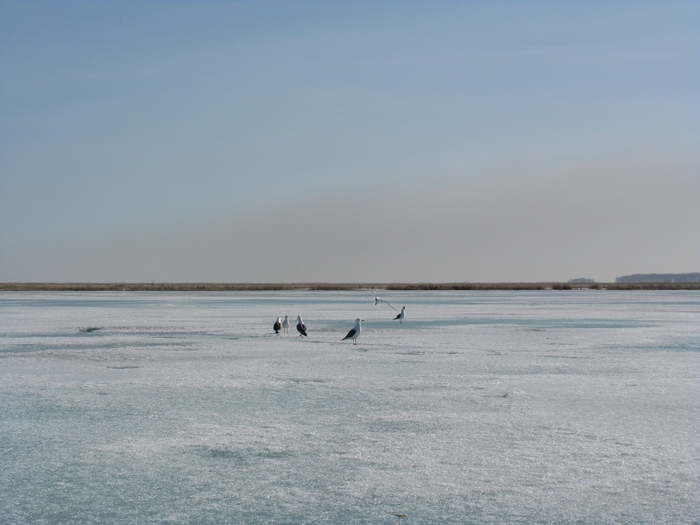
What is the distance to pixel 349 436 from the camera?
5.03 meters

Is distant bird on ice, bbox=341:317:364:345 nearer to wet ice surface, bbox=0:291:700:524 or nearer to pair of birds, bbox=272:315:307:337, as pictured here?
wet ice surface, bbox=0:291:700:524

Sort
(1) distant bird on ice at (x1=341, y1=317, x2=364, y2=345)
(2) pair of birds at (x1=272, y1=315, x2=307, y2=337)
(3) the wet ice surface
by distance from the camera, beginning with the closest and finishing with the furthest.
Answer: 1. (3) the wet ice surface
2. (1) distant bird on ice at (x1=341, y1=317, x2=364, y2=345)
3. (2) pair of birds at (x1=272, y1=315, x2=307, y2=337)

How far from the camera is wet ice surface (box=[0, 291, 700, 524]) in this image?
3.62 m

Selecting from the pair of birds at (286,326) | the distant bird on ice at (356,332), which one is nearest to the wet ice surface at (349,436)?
the distant bird on ice at (356,332)

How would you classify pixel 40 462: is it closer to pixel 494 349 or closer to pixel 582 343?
pixel 494 349

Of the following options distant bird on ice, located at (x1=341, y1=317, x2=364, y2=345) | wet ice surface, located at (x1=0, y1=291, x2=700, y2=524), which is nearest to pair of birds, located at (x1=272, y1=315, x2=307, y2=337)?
distant bird on ice, located at (x1=341, y1=317, x2=364, y2=345)

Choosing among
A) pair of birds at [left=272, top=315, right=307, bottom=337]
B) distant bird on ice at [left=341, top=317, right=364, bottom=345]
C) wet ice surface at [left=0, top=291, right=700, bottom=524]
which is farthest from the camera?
pair of birds at [left=272, top=315, right=307, bottom=337]

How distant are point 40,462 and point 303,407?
7.28ft

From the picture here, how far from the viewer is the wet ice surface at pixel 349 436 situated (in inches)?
143

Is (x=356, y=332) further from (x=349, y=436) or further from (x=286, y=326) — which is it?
(x=349, y=436)

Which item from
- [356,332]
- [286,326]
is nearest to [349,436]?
[356,332]

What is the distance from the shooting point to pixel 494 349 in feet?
35.0

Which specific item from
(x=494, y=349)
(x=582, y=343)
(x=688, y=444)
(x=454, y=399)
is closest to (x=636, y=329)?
(x=582, y=343)

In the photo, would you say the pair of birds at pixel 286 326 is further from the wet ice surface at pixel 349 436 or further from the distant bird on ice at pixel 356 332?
the wet ice surface at pixel 349 436
